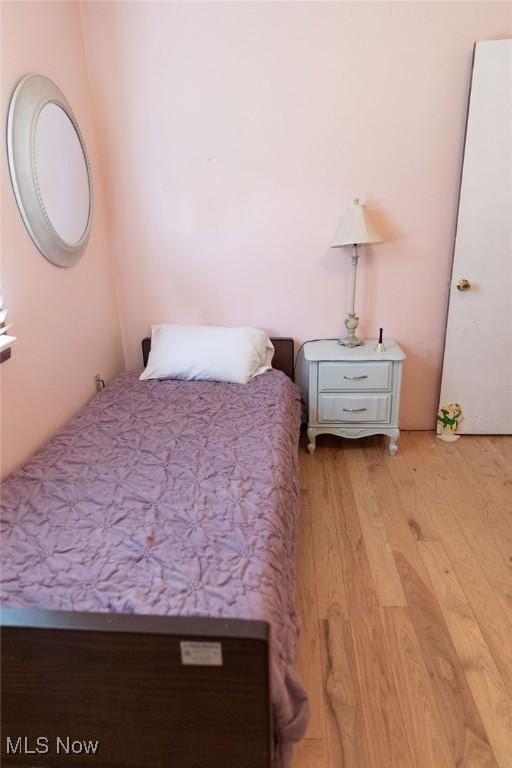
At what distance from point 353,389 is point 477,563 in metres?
0.98

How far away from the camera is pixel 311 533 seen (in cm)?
207

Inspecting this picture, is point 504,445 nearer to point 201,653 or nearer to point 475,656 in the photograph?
point 475,656

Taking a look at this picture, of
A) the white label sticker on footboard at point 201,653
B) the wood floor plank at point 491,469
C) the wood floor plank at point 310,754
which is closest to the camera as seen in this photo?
the white label sticker on footboard at point 201,653

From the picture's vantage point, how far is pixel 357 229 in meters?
2.33

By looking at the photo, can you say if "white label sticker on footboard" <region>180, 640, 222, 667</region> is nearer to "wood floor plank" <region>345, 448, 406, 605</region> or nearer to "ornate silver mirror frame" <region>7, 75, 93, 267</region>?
"wood floor plank" <region>345, 448, 406, 605</region>

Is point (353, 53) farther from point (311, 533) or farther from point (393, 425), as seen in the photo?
point (311, 533)

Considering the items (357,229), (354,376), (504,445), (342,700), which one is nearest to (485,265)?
(357,229)

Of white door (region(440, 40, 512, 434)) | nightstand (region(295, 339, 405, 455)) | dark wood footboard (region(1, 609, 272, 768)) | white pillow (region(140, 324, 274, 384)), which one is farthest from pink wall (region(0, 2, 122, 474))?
white door (region(440, 40, 512, 434))

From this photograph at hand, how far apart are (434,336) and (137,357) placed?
5.57ft

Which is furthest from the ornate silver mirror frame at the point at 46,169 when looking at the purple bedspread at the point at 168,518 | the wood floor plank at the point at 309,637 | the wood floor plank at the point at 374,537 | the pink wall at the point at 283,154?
the wood floor plank at the point at 374,537

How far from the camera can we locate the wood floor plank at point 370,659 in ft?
4.18

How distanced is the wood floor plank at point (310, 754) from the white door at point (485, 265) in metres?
1.92

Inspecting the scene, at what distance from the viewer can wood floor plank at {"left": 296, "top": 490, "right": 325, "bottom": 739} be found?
4.48 feet

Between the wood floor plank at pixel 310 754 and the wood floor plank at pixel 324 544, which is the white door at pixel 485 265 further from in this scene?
the wood floor plank at pixel 310 754
